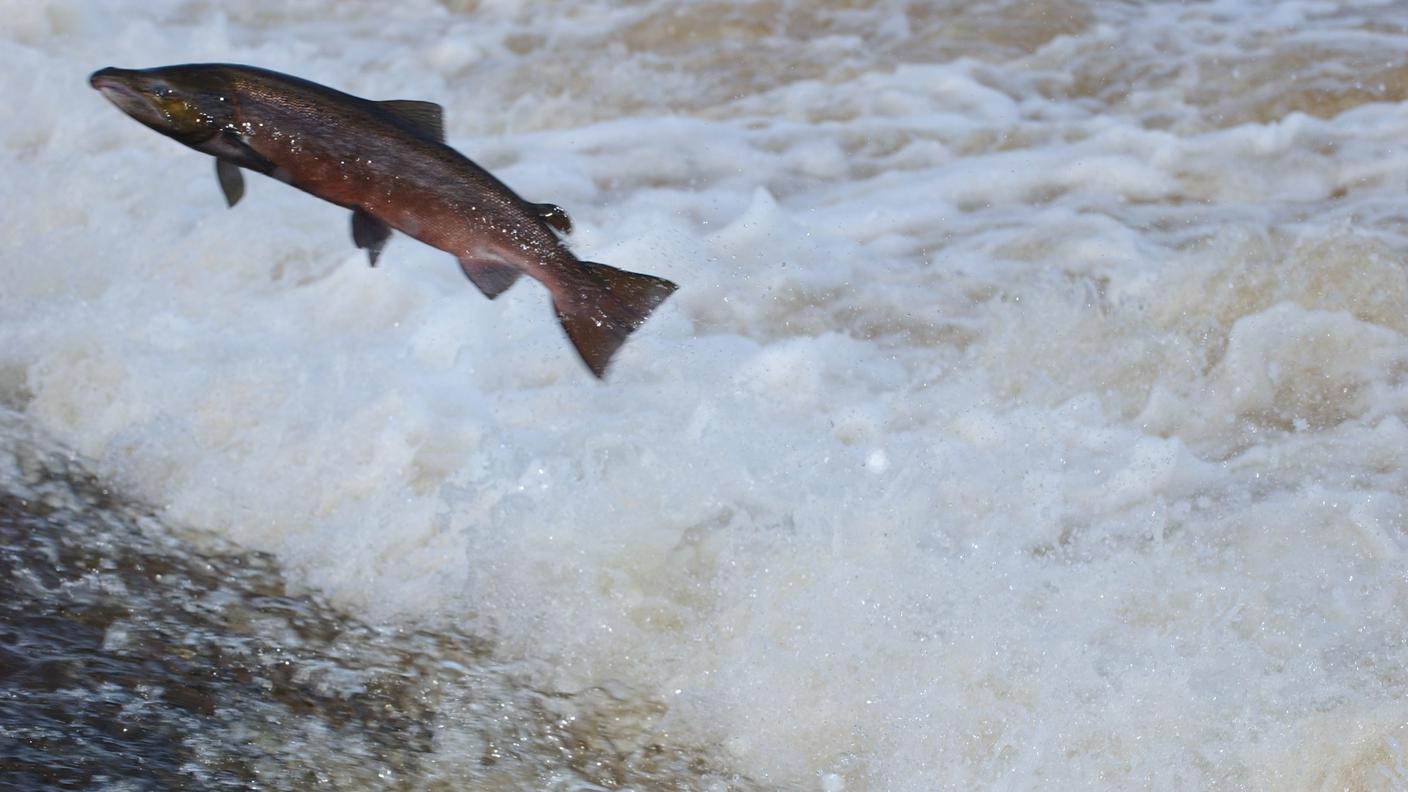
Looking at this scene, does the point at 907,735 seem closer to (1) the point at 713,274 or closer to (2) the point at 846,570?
(2) the point at 846,570

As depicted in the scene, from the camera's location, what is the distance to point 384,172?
2.28 m

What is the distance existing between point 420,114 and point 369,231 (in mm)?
193

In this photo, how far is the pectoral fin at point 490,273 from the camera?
2.34m

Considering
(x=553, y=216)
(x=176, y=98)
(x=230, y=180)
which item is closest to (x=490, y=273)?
(x=553, y=216)

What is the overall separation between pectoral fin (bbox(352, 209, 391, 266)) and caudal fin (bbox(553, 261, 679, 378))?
0.97 feet

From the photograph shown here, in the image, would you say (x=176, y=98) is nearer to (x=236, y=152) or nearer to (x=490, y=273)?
(x=236, y=152)

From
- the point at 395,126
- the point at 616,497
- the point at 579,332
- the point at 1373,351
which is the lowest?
the point at 1373,351

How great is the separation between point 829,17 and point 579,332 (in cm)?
515

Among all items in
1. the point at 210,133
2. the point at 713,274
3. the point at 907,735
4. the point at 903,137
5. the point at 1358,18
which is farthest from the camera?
the point at 1358,18

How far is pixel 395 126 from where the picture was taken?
7.47ft

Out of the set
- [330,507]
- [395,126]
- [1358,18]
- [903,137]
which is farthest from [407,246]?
[1358,18]

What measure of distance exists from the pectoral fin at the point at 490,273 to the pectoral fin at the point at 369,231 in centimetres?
13

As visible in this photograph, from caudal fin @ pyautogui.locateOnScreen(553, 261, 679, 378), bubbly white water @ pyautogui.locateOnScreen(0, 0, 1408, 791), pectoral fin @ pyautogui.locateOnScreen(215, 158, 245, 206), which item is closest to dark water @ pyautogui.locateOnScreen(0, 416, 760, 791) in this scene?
bubbly white water @ pyautogui.locateOnScreen(0, 0, 1408, 791)

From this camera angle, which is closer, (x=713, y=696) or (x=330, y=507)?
(x=713, y=696)
